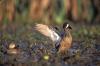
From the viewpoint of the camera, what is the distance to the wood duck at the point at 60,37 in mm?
8195

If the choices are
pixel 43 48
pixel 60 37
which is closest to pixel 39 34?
pixel 43 48

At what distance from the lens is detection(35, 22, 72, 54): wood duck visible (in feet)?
26.9

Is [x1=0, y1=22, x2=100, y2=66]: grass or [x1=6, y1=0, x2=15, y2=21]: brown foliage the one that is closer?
[x1=0, y1=22, x2=100, y2=66]: grass

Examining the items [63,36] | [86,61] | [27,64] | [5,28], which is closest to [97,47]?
[63,36]

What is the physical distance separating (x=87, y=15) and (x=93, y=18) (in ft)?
0.68

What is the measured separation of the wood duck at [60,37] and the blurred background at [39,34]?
0.22 meters

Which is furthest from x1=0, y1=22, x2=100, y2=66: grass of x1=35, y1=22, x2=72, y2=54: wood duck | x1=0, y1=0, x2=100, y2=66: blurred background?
x1=35, y1=22, x2=72, y2=54: wood duck

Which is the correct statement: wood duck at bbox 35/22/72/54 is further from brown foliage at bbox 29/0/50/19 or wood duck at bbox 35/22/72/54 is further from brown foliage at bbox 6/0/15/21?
brown foliage at bbox 29/0/50/19

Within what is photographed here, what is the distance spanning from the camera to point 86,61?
7.50m

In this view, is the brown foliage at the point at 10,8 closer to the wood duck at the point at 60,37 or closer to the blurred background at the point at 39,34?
the blurred background at the point at 39,34

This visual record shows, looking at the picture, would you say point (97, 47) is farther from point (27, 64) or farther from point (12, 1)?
point (12, 1)

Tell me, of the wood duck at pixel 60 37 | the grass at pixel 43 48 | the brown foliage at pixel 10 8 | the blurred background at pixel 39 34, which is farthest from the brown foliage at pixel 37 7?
the wood duck at pixel 60 37

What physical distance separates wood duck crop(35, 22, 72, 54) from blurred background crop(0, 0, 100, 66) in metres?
0.22

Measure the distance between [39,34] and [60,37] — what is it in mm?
2215
